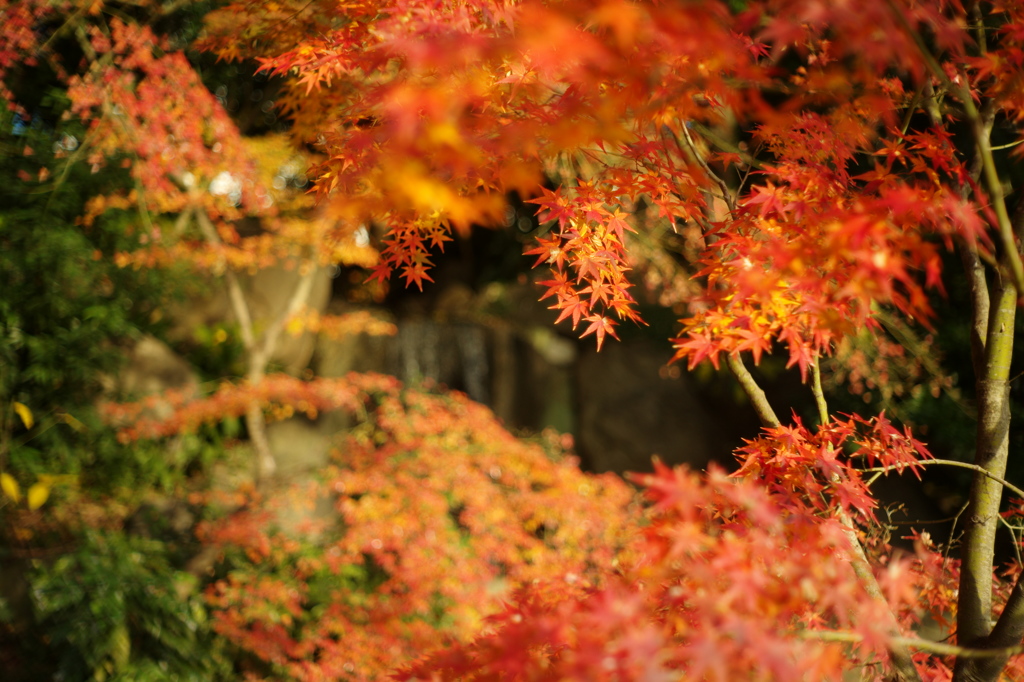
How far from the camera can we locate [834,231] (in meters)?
1.30

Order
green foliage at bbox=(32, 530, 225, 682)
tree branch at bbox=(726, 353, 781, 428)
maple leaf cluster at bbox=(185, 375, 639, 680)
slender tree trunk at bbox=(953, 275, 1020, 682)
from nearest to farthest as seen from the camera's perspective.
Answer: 1. slender tree trunk at bbox=(953, 275, 1020, 682)
2. tree branch at bbox=(726, 353, 781, 428)
3. green foliage at bbox=(32, 530, 225, 682)
4. maple leaf cluster at bbox=(185, 375, 639, 680)

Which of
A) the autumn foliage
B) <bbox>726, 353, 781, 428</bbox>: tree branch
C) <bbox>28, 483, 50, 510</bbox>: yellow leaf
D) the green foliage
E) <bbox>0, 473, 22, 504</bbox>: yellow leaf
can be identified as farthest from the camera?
<bbox>28, 483, 50, 510</bbox>: yellow leaf

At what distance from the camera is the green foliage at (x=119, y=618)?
395cm

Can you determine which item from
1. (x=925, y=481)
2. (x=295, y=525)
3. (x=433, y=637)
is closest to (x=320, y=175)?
(x=433, y=637)

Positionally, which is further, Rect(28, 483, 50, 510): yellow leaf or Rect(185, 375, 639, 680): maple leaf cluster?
Rect(28, 483, 50, 510): yellow leaf

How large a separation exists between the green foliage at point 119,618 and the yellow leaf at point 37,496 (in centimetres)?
83

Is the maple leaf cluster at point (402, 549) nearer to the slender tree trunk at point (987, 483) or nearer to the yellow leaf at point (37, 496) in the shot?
the yellow leaf at point (37, 496)

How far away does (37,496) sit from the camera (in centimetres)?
500

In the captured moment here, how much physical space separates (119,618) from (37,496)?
1744mm

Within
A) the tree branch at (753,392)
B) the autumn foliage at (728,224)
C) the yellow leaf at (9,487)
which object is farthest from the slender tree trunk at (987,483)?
the yellow leaf at (9,487)

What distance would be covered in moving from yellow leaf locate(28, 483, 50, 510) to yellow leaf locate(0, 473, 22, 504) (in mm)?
112

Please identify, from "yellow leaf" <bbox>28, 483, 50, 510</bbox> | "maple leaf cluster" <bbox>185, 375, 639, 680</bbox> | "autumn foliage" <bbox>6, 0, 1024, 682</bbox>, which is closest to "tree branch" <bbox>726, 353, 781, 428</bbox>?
"autumn foliage" <bbox>6, 0, 1024, 682</bbox>

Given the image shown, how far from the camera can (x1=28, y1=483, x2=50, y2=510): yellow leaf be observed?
4984mm

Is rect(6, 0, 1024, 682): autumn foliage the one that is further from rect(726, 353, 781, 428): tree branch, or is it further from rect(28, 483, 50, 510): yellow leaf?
rect(28, 483, 50, 510): yellow leaf
